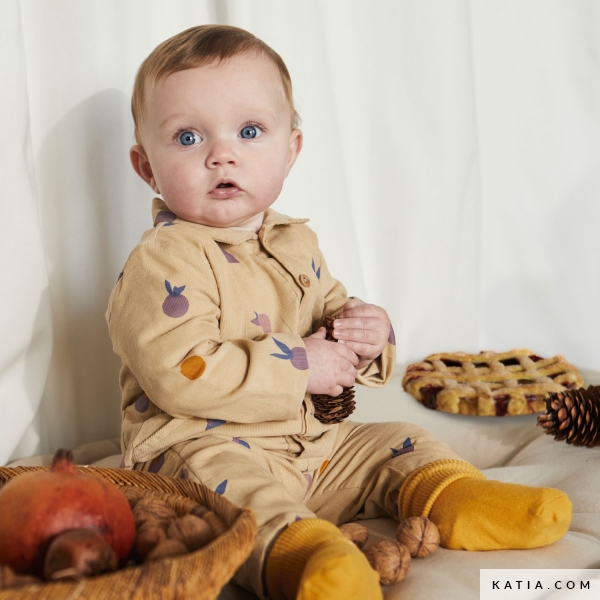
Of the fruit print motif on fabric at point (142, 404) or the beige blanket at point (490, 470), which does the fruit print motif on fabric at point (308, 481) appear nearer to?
the beige blanket at point (490, 470)

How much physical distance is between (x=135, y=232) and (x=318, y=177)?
0.43 meters

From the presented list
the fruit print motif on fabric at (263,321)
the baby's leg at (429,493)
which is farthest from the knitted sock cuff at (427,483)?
the fruit print motif on fabric at (263,321)

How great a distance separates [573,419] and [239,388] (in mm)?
616

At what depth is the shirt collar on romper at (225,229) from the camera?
43.9 inches

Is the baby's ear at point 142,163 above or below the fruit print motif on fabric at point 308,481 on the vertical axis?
above

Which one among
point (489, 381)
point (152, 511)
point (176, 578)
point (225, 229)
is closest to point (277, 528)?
point (152, 511)

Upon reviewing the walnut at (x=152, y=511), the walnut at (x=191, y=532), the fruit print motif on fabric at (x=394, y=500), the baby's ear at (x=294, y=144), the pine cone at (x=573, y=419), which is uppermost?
the baby's ear at (x=294, y=144)

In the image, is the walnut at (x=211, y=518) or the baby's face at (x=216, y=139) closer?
the walnut at (x=211, y=518)

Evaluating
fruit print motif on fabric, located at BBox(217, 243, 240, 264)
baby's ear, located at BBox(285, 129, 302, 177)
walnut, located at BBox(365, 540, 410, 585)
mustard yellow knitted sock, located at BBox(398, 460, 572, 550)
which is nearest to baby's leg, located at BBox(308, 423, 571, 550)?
mustard yellow knitted sock, located at BBox(398, 460, 572, 550)

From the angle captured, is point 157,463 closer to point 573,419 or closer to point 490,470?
point 490,470

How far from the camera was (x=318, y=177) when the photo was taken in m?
1.66

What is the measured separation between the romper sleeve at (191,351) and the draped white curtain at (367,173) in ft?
0.97

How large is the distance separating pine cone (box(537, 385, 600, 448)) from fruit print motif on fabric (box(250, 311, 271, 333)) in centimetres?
51

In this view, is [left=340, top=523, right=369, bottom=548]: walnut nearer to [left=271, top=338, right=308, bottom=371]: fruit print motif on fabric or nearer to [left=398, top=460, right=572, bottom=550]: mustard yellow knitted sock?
[left=398, top=460, right=572, bottom=550]: mustard yellow knitted sock
